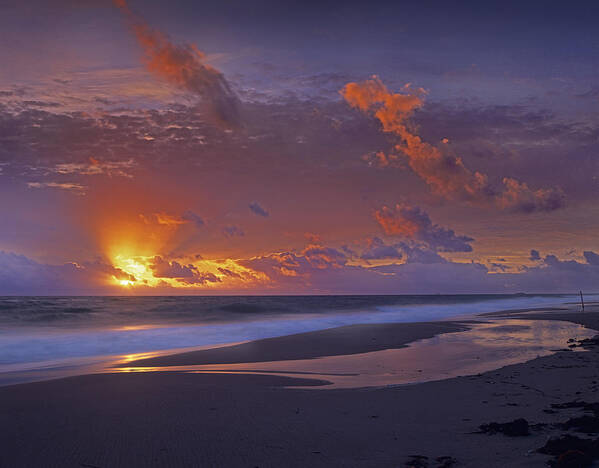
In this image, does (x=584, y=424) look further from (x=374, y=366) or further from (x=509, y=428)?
(x=374, y=366)

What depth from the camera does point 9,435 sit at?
20.2 feet

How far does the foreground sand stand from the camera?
502cm

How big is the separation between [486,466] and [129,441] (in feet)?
13.0

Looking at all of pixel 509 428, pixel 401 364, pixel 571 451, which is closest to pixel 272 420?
pixel 509 428

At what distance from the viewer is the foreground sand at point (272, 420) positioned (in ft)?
16.5

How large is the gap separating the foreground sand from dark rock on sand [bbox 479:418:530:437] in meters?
0.11

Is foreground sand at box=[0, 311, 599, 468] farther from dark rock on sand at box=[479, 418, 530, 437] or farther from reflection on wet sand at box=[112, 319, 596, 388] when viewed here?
reflection on wet sand at box=[112, 319, 596, 388]

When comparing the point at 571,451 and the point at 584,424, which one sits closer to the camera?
the point at 571,451

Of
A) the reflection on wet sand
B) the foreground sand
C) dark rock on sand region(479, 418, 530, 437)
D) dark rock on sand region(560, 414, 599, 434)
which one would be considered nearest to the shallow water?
the reflection on wet sand

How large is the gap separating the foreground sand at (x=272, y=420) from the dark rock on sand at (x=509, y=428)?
111 millimetres

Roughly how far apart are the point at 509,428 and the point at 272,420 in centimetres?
299

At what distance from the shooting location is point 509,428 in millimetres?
5535

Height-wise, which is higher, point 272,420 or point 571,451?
point 571,451

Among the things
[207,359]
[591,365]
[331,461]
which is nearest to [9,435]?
[331,461]
